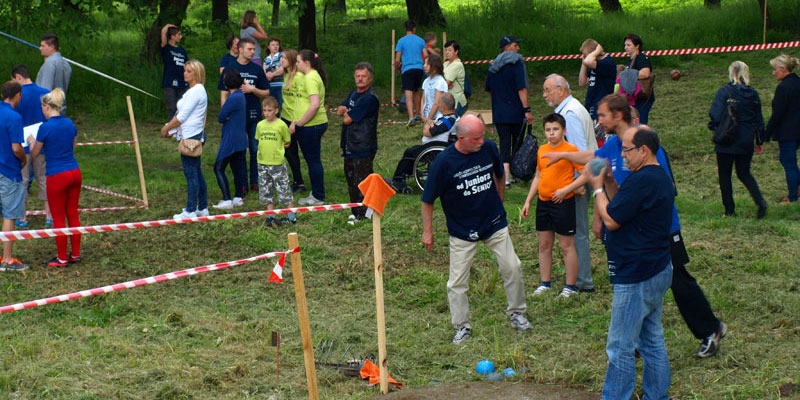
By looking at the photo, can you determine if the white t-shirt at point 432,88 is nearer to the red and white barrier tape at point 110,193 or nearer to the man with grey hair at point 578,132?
the red and white barrier tape at point 110,193

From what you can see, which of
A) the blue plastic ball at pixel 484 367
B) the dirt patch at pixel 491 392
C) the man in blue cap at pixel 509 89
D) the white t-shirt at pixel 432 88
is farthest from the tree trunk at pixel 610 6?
the dirt patch at pixel 491 392

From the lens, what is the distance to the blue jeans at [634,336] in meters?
5.83

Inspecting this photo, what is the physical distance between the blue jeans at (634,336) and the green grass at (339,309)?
47 centimetres

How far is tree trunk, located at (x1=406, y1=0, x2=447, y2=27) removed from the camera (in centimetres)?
2291

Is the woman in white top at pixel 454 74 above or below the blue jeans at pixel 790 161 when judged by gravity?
above

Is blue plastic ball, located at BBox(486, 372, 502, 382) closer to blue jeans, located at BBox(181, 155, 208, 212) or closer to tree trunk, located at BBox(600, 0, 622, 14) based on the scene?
blue jeans, located at BBox(181, 155, 208, 212)

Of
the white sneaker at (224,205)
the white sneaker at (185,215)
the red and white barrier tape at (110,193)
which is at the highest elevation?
the white sneaker at (185,215)

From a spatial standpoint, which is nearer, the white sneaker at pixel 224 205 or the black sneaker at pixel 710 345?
the black sneaker at pixel 710 345

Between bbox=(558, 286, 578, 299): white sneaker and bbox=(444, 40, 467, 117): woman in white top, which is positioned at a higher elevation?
bbox=(444, 40, 467, 117): woman in white top

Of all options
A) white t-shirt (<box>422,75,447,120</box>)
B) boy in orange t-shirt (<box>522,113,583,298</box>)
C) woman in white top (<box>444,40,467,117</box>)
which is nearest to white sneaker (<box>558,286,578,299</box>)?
boy in orange t-shirt (<box>522,113,583,298</box>)

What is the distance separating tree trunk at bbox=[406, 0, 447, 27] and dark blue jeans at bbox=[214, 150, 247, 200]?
11628mm

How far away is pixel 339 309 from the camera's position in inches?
332

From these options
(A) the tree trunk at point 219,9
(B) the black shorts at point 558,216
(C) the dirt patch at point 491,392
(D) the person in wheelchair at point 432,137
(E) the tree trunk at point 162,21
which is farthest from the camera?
(A) the tree trunk at point 219,9

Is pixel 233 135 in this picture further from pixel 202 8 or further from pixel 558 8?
pixel 202 8
